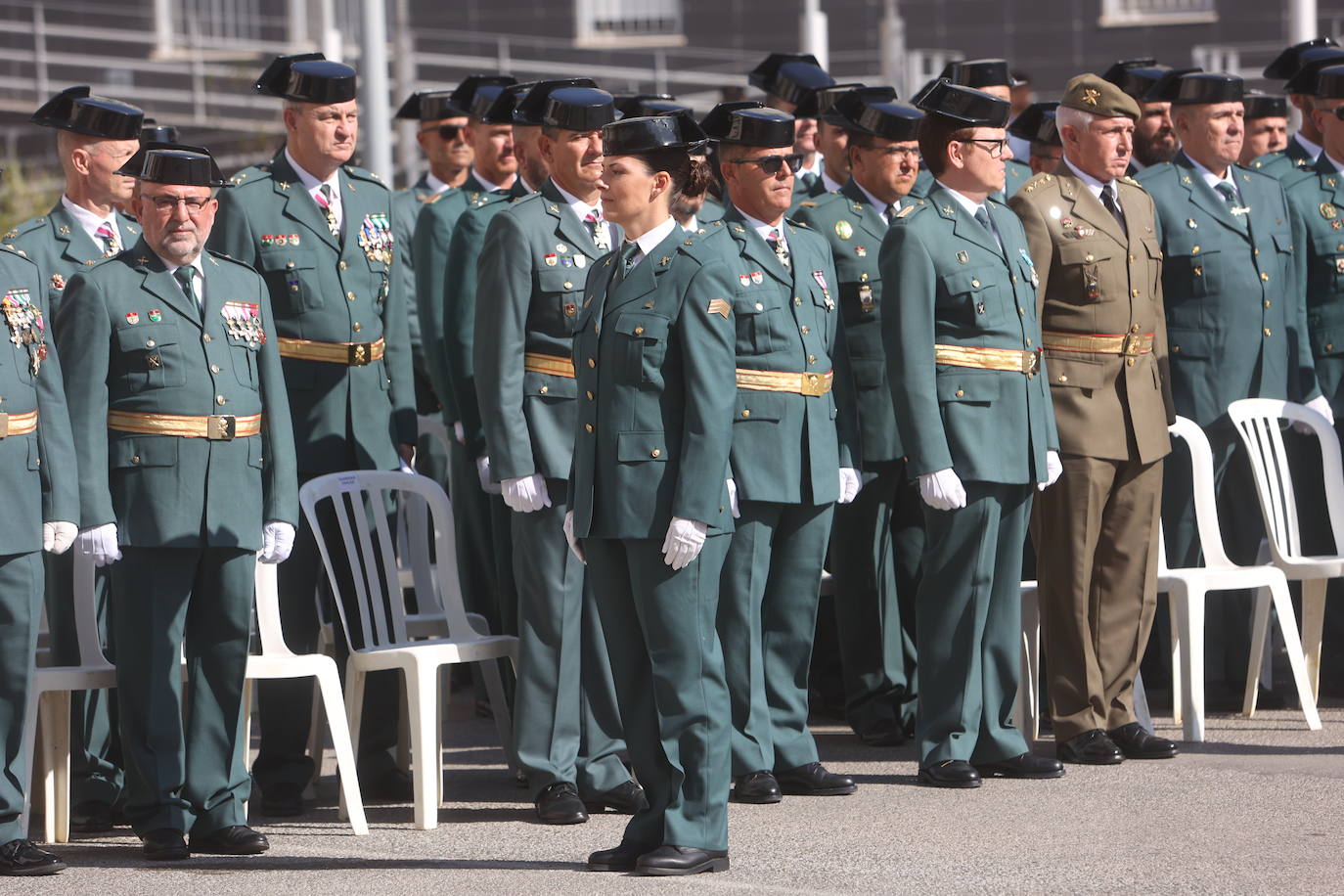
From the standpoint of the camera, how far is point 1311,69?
29.0 feet

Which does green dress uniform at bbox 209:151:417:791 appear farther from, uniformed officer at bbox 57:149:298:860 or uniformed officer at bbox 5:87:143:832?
uniformed officer at bbox 57:149:298:860

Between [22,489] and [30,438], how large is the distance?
0.15 meters

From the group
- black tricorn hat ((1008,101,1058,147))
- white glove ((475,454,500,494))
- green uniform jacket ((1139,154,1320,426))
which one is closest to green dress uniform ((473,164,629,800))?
white glove ((475,454,500,494))

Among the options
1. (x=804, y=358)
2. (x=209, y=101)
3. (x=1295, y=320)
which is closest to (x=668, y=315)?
(x=804, y=358)

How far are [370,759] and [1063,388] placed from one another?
8.08 feet

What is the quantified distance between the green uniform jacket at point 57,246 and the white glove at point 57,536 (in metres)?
1.10

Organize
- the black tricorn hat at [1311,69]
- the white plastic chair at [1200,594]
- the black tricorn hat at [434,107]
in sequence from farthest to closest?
the black tricorn hat at [434,107], the black tricorn hat at [1311,69], the white plastic chair at [1200,594]

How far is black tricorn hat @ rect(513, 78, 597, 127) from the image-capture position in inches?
283

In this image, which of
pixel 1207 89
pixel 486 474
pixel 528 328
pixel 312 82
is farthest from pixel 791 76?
pixel 486 474

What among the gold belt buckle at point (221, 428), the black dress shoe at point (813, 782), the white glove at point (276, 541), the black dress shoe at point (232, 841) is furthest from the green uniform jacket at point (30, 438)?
the black dress shoe at point (813, 782)

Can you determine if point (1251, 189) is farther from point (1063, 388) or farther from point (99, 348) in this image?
point (99, 348)

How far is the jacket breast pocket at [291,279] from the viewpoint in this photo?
7.34 meters

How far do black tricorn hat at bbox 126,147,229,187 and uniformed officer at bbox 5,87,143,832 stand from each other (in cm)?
70

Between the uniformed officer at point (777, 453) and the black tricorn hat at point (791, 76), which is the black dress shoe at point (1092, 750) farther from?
the black tricorn hat at point (791, 76)
